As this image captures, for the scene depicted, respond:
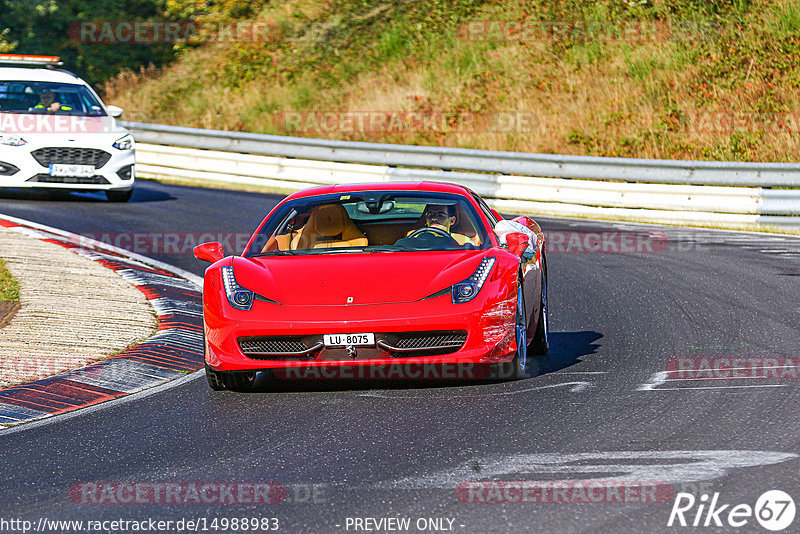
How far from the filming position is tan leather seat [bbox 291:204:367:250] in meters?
8.66

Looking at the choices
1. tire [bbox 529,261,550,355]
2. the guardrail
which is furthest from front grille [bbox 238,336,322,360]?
the guardrail

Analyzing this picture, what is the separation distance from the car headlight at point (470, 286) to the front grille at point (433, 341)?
206 millimetres

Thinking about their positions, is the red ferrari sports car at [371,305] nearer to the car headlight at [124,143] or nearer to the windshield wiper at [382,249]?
the windshield wiper at [382,249]

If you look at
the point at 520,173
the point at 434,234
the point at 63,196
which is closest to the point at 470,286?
the point at 434,234

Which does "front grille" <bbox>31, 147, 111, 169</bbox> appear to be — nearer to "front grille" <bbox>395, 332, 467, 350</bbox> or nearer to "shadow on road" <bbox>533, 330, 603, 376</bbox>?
"shadow on road" <bbox>533, 330, 603, 376</bbox>

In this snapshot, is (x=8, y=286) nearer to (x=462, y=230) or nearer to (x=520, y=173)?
(x=462, y=230)

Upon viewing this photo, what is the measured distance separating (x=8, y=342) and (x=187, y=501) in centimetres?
438

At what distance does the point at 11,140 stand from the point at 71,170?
954mm

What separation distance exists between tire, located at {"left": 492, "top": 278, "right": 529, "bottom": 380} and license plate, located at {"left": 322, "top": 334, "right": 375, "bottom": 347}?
35.3 inches

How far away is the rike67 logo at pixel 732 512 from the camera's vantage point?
4.59 meters

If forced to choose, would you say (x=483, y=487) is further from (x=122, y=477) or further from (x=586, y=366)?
(x=586, y=366)

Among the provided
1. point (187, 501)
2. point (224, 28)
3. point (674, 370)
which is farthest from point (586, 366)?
point (224, 28)

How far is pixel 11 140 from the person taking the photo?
18.1 m

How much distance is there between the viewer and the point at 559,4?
29.7 m
